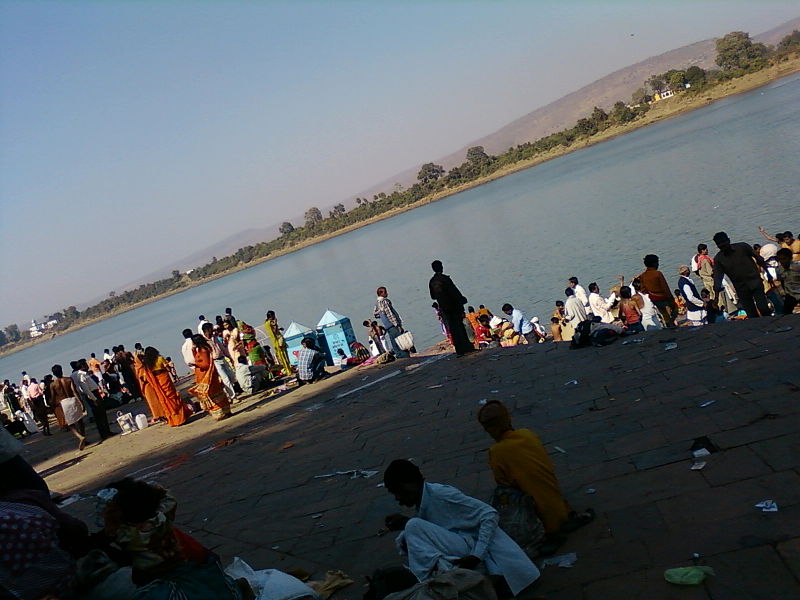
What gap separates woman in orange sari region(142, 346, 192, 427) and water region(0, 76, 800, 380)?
10.1m

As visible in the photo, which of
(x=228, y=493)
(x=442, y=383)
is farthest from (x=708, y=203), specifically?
(x=228, y=493)

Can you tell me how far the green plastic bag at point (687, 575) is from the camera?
315cm

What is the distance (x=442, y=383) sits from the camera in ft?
31.8

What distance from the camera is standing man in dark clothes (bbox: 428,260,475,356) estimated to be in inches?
427

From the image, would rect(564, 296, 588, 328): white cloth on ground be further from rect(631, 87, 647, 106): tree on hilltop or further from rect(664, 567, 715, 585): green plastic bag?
rect(631, 87, 647, 106): tree on hilltop

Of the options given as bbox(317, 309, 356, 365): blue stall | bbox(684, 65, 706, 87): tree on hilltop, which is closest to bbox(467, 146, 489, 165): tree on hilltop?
bbox(684, 65, 706, 87): tree on hilltop

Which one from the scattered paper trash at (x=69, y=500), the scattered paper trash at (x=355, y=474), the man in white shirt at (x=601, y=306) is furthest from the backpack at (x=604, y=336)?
the scattered paper trash at (x=69, y=500)

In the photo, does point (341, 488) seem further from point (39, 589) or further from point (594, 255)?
point (594, 255)

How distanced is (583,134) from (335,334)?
9000cm

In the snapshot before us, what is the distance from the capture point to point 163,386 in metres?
11.8

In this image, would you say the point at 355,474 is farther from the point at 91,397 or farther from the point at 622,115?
the point at 622,115

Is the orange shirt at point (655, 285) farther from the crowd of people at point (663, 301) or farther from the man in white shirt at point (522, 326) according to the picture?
the man in white shirt at point (522, 326)

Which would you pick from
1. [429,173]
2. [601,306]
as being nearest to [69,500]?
[601,306]

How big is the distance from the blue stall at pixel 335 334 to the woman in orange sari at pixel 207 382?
15.6ft
